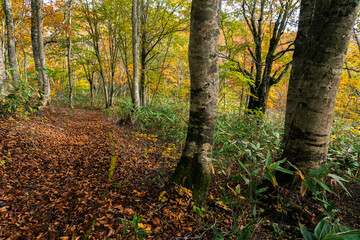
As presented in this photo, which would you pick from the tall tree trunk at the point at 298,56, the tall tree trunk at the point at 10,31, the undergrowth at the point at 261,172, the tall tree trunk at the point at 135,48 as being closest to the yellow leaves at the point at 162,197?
the undergrowth at the point at 261,172

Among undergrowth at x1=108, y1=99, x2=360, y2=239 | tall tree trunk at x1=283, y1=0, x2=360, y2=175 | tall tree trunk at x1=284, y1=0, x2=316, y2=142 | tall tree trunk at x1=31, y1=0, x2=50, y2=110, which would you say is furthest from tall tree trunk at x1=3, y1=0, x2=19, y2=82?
tall tree trunk at x1=284, y1=0, x2=316, y2=142

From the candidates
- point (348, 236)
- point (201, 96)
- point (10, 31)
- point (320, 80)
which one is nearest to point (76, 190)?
point (201, 96)

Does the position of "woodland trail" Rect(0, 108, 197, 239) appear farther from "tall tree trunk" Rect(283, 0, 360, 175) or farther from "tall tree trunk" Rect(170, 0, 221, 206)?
"tall tree trunk" Rect(283, 0, 360, 175)

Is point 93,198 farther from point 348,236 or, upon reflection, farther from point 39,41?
point 39,41

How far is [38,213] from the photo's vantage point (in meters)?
2.01

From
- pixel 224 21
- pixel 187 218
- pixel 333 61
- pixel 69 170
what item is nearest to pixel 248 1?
pixel 224 21

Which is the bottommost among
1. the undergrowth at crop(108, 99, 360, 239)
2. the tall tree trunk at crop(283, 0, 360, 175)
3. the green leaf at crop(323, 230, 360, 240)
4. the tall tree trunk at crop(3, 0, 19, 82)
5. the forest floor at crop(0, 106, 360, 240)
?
the forest floor at crop(0, 106, 360, 240)

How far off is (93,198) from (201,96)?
6.87 ft

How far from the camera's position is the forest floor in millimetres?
1798

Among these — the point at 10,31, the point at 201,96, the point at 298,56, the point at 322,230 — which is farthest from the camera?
the point at 10,31

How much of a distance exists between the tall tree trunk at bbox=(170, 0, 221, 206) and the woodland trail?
32cm

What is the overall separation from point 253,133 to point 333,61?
232cm

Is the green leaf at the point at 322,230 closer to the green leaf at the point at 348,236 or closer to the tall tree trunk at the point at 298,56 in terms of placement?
the green leaf at the point at 348,236

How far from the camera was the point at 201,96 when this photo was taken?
2.02 metres
